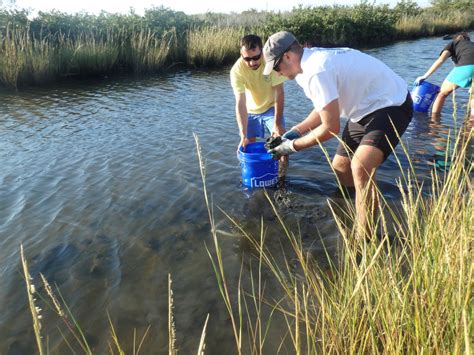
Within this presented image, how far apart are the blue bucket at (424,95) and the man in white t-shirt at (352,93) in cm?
464

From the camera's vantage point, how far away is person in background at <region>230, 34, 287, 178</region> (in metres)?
4.41

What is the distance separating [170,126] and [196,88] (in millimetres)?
3917

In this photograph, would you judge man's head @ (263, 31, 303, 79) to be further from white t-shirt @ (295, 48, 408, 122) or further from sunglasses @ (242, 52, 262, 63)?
sunglasses @ (242, 52, 262, 63)

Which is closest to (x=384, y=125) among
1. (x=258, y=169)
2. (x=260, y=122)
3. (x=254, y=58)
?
(x=258, y=169)

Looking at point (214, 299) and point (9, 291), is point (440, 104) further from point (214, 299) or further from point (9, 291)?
point (9, 291)

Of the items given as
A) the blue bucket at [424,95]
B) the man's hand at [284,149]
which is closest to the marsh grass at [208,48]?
the blue bucket at [424,95]

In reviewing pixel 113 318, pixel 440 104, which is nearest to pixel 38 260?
pixel 113 318

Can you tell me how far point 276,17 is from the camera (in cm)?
2003

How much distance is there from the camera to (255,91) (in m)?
4.93

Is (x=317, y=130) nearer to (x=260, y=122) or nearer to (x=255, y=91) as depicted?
(x=255, y=91)

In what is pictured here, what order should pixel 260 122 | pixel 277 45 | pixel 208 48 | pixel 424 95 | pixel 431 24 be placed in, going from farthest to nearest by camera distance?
1. pixel 431 24
2. pixel 208 48
3. pixel 424 95
4. pixel 260 122
5. pixel 277 45

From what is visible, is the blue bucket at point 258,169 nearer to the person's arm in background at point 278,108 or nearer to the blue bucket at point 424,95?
the person's arm in background at point 278,108

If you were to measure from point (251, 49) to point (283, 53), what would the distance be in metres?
1.36

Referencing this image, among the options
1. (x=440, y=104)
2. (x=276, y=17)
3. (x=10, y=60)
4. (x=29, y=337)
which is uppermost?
(x=276, y=17)
